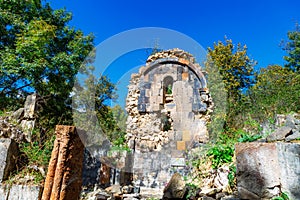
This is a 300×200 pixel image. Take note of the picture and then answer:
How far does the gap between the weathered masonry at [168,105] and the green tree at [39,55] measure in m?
2.76

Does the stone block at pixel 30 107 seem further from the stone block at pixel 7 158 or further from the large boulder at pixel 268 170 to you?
the large boulder at pixel 268 170

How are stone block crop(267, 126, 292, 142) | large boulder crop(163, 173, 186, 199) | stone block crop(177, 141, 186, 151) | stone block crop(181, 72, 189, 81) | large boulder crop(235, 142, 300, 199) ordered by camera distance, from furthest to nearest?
stone block crop(181, 72, 189, 81) < stone block crop(177, 141, 186, 151) < large boulder crop(163, 173, 186, 199) < stone block crop(267, 126, 292, 142) < large boulder crop(235, 142, 300, 199)

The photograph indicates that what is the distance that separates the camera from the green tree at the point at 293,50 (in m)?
15.3

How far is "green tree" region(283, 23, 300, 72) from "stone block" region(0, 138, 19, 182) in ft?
56.6

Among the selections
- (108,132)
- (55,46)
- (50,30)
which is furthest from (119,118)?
(50,30)

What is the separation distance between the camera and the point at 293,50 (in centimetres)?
1559

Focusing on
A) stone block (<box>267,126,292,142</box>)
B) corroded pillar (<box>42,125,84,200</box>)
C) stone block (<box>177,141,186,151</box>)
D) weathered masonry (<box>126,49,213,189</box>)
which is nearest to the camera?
corroded pillar (<box>42,125,84,200</box>)

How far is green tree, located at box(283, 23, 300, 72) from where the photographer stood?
15.3 meters

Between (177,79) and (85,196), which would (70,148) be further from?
(177,79)

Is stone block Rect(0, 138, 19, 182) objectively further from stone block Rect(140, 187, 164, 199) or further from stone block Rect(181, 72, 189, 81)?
stone block Rect(181, 72, 189, 81)

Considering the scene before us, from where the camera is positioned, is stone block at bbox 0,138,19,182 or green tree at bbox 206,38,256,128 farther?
green tree at bbox 206,38,256,128

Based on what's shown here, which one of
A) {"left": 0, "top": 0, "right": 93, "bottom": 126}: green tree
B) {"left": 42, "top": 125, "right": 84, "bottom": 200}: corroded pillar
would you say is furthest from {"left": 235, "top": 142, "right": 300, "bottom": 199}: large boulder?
{"left": 0, "top": 0, "right": 93, "bottom": 126}: green tree

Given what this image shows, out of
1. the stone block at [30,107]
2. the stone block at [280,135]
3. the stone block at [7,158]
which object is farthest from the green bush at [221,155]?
the stone block at [30,107]

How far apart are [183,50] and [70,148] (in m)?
8.27
